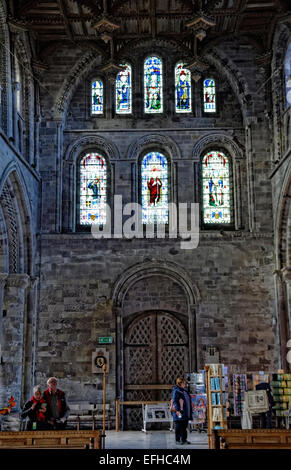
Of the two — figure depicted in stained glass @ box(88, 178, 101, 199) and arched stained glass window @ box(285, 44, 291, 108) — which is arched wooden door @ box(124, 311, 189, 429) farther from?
arched stained glass window @ box(285, 44, 291, 108)

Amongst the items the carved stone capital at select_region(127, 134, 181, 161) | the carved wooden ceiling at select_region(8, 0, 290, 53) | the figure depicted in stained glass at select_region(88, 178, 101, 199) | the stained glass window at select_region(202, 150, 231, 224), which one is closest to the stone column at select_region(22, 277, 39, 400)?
the figure depicted in stained glass at select_region(88, 178, 101, 199)

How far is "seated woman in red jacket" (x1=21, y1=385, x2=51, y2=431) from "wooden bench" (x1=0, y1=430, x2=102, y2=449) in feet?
3.40

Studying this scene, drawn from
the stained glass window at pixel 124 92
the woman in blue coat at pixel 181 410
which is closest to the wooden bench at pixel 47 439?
the woman in blue coat at pixel 181 410

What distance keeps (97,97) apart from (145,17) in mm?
2841

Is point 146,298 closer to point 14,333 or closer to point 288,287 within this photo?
point 14,333

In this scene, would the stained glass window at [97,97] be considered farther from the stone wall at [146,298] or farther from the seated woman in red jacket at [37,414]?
the seated woman in red jacket at [37,414]

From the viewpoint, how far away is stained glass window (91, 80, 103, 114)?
18812 mm

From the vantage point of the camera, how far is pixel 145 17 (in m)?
17.2

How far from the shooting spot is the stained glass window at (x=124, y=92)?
18781mm

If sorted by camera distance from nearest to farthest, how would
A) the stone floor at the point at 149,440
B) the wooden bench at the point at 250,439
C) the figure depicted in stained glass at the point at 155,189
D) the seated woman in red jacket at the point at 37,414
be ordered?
the wooden bench at the point at 250,439
the seated woman in red jacket at the point at 37,414
the stone floor at the point at 149,440
the figure depicted in stained glass at the point at 155,189

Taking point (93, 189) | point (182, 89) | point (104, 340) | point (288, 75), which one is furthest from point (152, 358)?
point (288, 75)

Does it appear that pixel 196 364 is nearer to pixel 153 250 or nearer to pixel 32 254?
pixel 153 250

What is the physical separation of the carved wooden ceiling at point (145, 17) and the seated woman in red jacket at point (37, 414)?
9.11 metres

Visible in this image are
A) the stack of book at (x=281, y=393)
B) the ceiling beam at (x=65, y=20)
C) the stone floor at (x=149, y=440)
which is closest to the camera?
the stone floor at (x=149, y=440)
